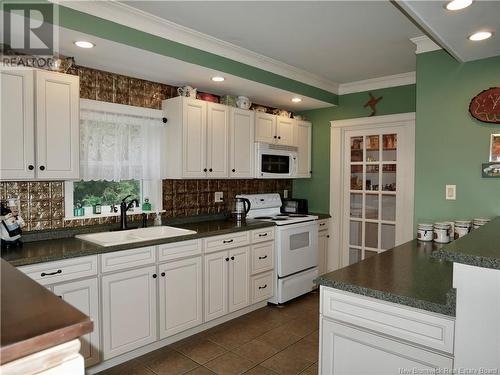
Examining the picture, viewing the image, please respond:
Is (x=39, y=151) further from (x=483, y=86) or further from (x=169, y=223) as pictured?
(x=483, y=86)

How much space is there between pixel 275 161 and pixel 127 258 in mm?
2147

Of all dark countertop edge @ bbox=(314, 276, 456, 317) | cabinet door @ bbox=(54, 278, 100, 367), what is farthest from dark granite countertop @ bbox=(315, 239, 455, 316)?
cabinet door @ bbox=(54, 278, 100, 367)

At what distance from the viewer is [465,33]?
A: 2.05m

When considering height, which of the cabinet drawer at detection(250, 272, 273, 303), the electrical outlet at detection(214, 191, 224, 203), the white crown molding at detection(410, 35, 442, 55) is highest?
the white crown molding at detection(410, 35, 442, 55)

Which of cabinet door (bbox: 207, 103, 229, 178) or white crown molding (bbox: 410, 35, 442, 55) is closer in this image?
white crown molding (bbox: 410, 35, 442, 55)

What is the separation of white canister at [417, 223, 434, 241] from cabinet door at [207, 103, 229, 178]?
1845mm

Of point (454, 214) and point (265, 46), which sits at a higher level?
point (265, 46)

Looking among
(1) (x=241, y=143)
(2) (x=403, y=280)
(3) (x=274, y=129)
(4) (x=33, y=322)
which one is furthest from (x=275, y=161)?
(4) (x=33, y=322)

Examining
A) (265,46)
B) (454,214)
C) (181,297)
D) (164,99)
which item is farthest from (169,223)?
(454,214)

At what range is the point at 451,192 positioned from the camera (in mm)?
2688

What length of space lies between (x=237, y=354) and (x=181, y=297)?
2.05 feet

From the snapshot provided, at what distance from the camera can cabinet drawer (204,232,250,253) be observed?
3078 mm

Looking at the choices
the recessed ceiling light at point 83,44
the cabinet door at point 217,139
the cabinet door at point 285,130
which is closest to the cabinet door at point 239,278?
the cabinet door at point 217,139

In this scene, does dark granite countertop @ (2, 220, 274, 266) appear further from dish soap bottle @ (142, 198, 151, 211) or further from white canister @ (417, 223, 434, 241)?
white canister @ (417, 223, 434, 241)
